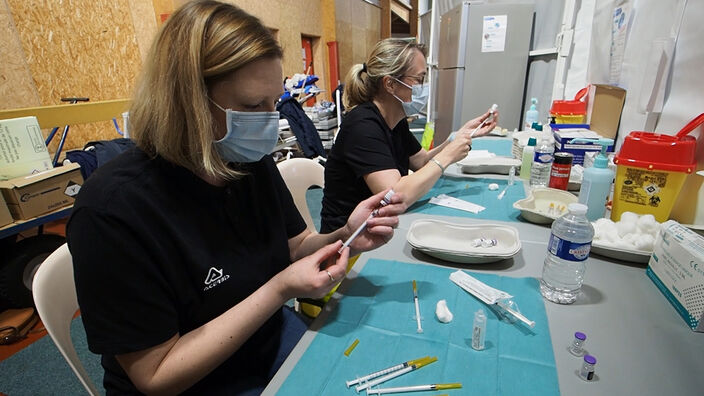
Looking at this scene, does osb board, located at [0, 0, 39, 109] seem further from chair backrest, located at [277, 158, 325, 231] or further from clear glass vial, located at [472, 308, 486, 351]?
clear glass vial, located at [472, 308, 486, 351]

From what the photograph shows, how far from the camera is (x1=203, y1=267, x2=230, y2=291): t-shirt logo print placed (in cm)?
74

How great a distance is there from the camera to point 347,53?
Answer: 743 cm

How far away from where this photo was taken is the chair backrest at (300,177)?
1501 millimetres

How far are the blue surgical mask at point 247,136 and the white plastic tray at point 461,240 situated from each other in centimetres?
48

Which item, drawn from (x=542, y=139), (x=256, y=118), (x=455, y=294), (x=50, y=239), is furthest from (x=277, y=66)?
(x=50, y=239)

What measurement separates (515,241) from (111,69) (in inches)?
143

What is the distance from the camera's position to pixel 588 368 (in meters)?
0.58

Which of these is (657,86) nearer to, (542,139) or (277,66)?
(542,139)

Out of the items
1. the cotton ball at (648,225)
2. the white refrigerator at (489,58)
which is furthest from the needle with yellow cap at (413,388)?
the white refrigerator at (489,58)

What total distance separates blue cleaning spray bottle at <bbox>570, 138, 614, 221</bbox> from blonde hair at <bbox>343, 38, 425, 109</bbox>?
83 cm

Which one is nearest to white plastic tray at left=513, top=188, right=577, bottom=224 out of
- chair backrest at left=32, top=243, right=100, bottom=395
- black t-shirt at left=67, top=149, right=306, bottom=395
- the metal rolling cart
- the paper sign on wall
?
black t-shirt at left=67, top=149, right=306, bottom=395

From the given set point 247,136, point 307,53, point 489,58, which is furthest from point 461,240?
point 307,53

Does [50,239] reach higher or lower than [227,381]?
lower

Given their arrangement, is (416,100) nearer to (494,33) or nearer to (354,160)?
(354,160)
